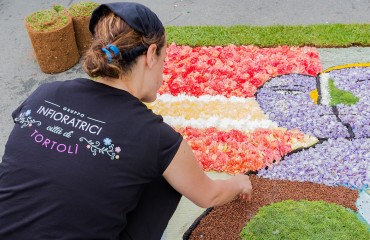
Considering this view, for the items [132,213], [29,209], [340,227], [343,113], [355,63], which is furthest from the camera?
[355,63]

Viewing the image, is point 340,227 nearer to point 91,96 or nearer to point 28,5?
point 91,96

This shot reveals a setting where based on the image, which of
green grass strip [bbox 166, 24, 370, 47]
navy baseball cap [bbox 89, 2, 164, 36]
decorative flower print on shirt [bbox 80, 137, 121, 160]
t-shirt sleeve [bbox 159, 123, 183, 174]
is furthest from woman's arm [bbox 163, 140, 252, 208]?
green grass strip [bbox 166, 24, 370, 47]

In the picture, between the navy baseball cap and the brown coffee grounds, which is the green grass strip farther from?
the navy baseball cap

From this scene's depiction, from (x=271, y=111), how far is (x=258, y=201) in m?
0.85

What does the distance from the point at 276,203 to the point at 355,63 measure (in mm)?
1654

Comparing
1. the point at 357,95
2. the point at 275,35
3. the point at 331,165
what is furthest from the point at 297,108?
the point at 275,35

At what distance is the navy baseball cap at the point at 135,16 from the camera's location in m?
1.45

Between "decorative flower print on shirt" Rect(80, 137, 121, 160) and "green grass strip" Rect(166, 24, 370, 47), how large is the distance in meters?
2.52

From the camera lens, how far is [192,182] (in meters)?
1.58

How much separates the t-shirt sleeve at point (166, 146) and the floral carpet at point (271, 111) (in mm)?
1221

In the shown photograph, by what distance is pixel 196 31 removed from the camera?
4047 millimetres

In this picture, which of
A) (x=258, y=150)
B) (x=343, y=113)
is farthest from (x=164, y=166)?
(x=343, y=113)

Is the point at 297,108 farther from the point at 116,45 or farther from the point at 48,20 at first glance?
the point at 48,20

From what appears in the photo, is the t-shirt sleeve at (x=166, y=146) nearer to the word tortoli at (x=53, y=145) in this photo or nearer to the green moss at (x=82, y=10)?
the word tortoli at (x=53, y=145)
